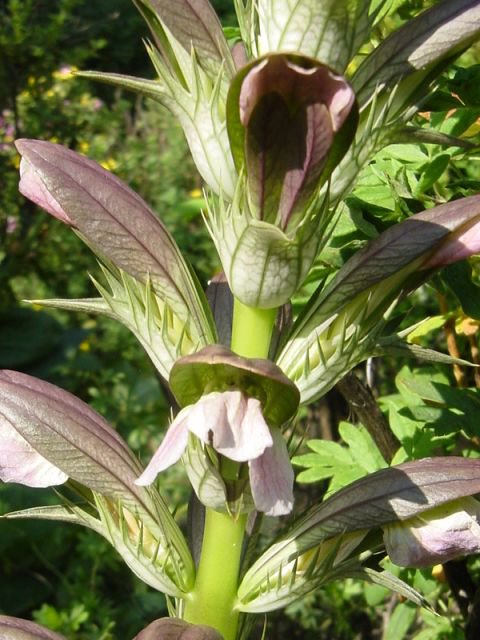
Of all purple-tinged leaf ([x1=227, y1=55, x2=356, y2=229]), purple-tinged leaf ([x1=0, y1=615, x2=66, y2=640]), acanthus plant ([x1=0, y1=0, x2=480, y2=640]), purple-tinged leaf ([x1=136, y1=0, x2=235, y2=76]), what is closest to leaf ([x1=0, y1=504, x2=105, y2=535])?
acanthus plant ([x1=0, y1=0, x2=480, y2=640])

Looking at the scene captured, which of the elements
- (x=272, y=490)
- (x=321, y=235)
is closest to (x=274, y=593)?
(x=272, y=490)

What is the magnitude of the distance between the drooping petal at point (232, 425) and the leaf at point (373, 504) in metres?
0.27

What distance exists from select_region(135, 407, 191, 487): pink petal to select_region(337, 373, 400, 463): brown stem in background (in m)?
0.84

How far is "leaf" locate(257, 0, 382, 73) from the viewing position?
1.06m

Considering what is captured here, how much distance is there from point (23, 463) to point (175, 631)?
34 cm

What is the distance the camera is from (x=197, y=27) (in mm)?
1157

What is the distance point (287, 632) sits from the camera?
397 centimetres

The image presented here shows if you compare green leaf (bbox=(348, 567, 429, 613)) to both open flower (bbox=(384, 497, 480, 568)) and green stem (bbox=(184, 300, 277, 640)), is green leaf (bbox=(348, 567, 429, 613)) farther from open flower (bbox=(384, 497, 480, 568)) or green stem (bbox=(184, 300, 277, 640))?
green stem (bbox=(184, 300, 277, 640))

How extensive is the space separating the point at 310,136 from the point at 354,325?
31 centimetres

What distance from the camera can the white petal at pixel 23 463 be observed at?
1.27m

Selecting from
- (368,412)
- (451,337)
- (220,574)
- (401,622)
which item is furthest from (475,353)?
(220,574)

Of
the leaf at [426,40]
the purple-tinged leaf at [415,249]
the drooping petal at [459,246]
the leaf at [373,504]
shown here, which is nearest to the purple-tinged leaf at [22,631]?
the leaf at [373,504]

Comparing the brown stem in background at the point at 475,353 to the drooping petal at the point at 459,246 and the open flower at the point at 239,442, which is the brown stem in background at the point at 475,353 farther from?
the open flower at the point at 239,442

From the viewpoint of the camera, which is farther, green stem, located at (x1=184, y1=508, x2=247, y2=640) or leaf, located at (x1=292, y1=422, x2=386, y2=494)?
leaf, located at (x1=292, y1=422, x2=386, y2=494)
